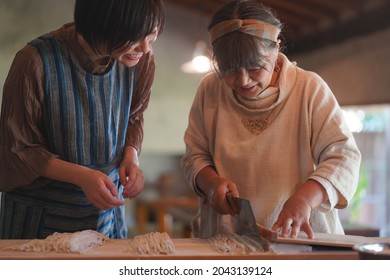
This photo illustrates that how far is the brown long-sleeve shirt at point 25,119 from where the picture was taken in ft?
2.86

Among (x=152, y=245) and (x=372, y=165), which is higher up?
(x=372, y=165)

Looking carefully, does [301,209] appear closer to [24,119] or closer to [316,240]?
[316,240]

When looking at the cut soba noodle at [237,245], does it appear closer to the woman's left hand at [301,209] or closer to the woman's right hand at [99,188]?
the woman's left hand at [301,209]

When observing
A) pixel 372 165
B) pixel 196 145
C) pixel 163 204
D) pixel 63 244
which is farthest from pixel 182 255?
pixel 372 165

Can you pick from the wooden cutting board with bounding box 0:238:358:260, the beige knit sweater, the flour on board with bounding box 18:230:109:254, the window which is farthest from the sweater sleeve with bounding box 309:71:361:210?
the window

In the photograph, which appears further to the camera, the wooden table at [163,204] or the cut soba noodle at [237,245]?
the wooden table at [163,204]

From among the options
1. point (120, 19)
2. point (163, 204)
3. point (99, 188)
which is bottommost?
point (163, 204)

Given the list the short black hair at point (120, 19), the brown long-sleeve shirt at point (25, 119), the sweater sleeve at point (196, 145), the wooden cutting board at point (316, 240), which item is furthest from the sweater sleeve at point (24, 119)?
the wooden cutting board at point (316, 240)

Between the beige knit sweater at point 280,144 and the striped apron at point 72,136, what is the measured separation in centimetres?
15

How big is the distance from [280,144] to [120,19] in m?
0.33

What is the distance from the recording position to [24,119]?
0.88m

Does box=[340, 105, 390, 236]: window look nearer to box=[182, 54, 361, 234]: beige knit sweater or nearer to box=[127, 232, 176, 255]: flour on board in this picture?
box=[182, 54, 361, 234]: beige knit sweater

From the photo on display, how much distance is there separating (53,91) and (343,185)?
1.58ft

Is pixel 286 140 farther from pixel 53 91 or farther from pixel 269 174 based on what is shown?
pixel 53 91
